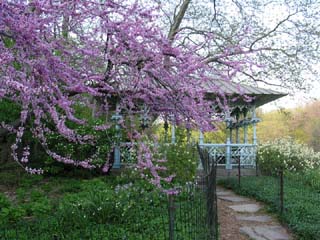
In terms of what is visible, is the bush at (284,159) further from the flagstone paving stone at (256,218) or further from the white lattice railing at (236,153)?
the flagstone paving stone at (256,218)

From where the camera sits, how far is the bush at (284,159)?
10414 millimetres

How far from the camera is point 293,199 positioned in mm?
6492

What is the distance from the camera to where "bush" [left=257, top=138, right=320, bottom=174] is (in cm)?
1041

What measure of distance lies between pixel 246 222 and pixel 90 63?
392 centimetres

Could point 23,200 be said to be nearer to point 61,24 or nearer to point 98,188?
point 98,188

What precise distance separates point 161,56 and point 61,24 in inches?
29.7

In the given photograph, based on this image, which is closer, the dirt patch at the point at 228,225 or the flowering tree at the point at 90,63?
the flowering tree at the point at 90,63

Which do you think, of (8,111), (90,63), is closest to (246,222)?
(90,63)

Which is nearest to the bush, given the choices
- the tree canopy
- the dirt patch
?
the dirt patch

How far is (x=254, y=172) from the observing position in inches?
440

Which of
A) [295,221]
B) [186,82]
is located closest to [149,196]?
[295,221]

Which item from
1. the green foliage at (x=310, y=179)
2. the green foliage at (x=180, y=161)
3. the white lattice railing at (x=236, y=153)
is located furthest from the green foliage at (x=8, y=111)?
the green foliage at (x=310, y=179)

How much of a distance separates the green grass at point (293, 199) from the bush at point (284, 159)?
4.80 feet

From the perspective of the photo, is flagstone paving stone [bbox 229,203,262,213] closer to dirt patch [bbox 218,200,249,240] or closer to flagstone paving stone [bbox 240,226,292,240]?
dirt patch [bbox 218,200,249,240]
